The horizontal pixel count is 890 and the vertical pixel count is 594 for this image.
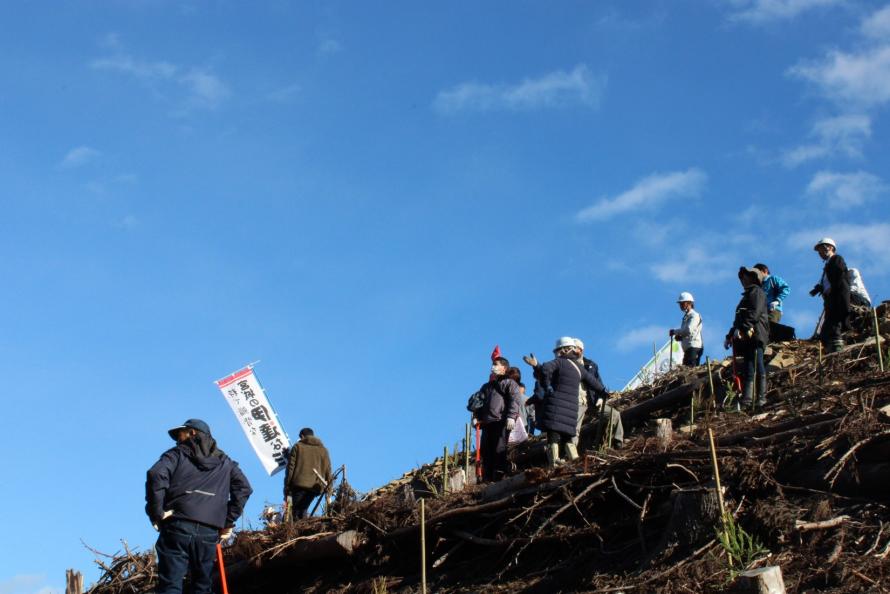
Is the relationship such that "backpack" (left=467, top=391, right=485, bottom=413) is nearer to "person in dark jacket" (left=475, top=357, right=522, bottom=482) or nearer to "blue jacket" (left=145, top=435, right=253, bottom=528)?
"person in dark jacket" (left=475, top=357, right=522, bottom=482)

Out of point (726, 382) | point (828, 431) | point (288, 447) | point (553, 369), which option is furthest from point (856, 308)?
point (288, 447)

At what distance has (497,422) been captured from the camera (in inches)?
425

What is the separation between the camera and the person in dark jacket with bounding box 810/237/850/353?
12742mm

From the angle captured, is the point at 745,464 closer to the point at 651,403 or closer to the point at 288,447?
the point at 651,403

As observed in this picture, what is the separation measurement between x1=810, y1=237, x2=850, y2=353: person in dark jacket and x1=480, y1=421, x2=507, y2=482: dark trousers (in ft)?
15.5

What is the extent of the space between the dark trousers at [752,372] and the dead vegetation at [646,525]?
0.18 meters

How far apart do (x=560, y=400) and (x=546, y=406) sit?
0.15 meters

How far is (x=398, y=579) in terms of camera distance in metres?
8.52

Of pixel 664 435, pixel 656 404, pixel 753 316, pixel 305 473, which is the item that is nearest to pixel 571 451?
pixel 664 435

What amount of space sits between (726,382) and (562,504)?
4889mm

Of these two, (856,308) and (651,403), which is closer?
(651,403)

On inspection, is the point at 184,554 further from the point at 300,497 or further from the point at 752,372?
the point at 752,372

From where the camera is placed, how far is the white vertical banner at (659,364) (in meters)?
15.1

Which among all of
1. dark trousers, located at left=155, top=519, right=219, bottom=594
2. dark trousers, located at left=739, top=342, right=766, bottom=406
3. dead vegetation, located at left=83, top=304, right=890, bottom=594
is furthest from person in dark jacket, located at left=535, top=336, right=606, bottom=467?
dark trousers, located at left=155, top=519, right=219, bottom=594
